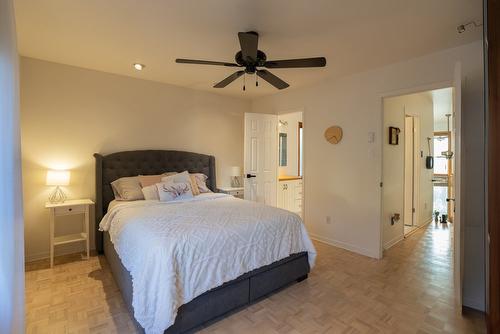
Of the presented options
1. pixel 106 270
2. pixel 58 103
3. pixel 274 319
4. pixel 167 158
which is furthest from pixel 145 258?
pixel 58 103

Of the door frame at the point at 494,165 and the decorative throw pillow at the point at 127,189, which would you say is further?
the decorative throw pillow at the point at 127,189

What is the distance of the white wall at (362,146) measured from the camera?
96.2 inches

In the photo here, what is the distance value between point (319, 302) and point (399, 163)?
2.87 metres

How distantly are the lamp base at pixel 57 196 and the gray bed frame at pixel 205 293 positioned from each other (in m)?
0.41

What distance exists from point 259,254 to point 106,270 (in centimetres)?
200

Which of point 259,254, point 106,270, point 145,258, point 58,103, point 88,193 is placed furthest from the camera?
point 88,193

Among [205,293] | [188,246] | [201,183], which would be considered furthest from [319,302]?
[201,183]

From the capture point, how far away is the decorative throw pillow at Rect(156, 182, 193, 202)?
10.7 feet

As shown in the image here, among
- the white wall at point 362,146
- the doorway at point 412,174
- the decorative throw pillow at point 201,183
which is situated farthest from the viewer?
the doorway at point 412,174

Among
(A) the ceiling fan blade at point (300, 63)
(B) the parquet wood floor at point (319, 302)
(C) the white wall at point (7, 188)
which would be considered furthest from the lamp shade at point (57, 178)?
(A) the ceiling fan blade at point (300, 63)

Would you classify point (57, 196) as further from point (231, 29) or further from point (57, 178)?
point (231, 29)

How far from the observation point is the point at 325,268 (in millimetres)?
3062

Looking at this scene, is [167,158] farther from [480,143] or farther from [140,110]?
[480,143]

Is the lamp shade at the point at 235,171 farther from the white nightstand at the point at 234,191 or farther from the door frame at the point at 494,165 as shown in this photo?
the door frame at the point at 494,165
